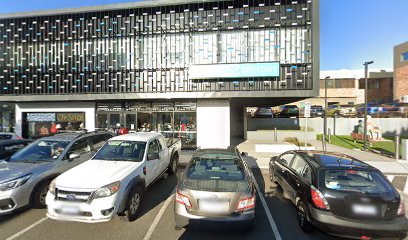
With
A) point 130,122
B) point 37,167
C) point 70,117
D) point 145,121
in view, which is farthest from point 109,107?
point 37,167

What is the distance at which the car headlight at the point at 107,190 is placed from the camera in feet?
13.0

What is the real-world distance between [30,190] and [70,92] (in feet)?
33.9

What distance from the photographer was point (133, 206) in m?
4.50

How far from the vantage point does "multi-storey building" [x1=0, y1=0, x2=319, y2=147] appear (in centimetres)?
1184

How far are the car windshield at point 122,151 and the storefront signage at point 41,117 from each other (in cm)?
1140

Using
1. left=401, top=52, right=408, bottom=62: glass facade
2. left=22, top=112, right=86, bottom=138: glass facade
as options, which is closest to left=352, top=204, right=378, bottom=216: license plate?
left=22, top=112, right=86, bottom=138: glass facade

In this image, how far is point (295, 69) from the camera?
11.7 m

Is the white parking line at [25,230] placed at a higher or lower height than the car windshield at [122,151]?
lower

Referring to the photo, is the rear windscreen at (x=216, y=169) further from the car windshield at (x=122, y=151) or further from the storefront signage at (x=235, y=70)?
the storefront signage at (x=235, y=70)

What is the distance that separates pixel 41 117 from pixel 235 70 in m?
13.5

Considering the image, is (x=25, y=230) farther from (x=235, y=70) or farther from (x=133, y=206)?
(x=235, y=70)

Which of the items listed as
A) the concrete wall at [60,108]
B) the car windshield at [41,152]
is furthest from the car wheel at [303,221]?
the concrete wall at [60,108]

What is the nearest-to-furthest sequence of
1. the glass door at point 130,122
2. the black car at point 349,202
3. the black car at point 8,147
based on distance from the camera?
1. the black car at point 349,202
2. the black car at point 8,147
3. the glass door at point 130,122

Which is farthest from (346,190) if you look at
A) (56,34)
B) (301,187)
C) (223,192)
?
(56,34)
